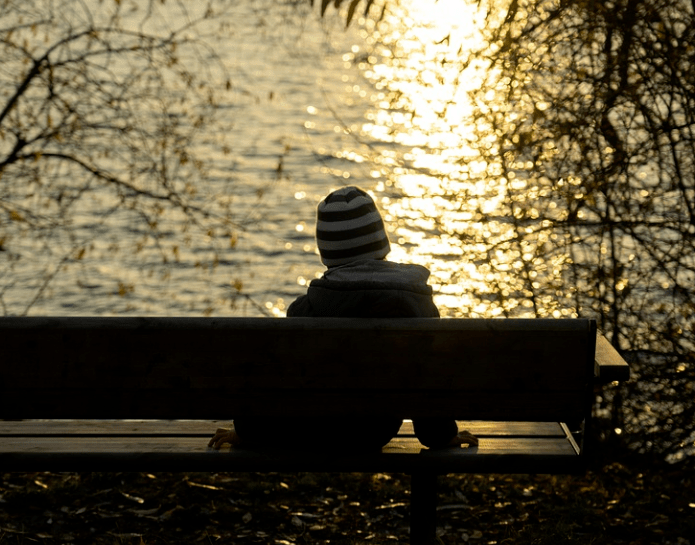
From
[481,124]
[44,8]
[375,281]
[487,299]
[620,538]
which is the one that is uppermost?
[44,8]

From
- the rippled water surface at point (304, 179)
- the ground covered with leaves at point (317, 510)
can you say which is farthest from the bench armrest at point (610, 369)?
the rippled water surface at point (304, 179)

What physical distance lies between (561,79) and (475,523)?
2.47 metres

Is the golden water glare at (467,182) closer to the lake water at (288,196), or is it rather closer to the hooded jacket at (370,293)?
the lake water at (288,196)

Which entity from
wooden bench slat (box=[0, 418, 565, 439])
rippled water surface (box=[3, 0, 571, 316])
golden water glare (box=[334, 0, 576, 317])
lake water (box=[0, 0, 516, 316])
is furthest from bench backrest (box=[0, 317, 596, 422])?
golden water glare (box=[334, 0, 576, 317])

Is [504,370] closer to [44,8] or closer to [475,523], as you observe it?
[475,523]

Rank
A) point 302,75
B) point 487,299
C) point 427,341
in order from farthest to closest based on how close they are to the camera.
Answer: point 302,75
point 487,299
point 427,341

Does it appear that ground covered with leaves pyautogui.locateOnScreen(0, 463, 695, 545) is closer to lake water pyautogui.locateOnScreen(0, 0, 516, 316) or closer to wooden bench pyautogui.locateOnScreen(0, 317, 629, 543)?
wooden bench pyautogui.locateOnScreen(0, 317, 629, 543)

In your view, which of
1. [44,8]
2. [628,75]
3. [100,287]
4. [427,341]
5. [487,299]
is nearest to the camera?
[427,341]

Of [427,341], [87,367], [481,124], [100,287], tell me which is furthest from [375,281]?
[100,287]

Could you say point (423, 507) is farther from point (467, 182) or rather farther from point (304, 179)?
point (304, 179)

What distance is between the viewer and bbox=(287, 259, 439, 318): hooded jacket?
298 centimetres

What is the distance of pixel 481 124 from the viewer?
5746 millimetres

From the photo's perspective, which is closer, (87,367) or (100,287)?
(87,367)

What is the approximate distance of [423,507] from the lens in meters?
3.44
